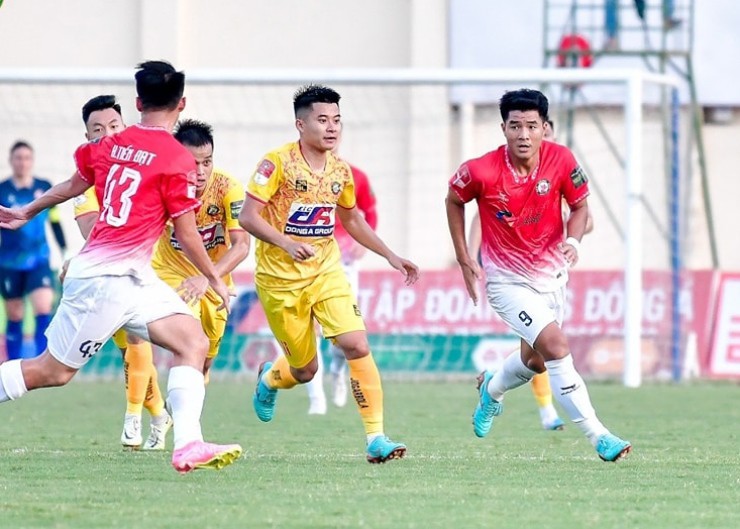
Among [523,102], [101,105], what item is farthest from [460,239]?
[101,105]

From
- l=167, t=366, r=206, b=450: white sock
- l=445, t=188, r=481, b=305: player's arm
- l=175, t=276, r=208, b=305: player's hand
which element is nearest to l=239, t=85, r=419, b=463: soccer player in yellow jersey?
l=445, t=188, r=481, b=305: player's arm

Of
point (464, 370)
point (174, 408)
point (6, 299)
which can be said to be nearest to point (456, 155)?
point (464, 370)

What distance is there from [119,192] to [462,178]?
2.28 meters

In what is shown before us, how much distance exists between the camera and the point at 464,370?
17.7 metres

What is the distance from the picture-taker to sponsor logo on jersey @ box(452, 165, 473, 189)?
8594 mm

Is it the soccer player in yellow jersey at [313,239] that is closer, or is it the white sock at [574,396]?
the white sock at [574,396]

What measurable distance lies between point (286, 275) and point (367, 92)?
1225 cm

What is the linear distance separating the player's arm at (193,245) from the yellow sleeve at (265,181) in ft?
4.31

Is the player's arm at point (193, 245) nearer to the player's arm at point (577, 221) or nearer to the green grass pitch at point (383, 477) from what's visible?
the green grass pitch at point (383, 477)

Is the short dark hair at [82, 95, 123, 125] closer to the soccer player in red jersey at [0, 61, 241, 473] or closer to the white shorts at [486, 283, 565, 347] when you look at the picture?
the soccer player in red jersey at [0, 61, 241, 473]

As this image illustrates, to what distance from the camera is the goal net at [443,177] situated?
630 inches

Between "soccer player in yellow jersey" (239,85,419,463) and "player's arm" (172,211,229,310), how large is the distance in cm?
99

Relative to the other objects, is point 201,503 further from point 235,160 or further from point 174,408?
point 235,160

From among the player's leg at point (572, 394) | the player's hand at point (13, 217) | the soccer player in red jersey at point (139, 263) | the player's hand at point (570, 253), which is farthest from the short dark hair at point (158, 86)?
the player's leg at point (572, 394)
